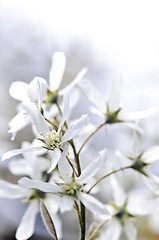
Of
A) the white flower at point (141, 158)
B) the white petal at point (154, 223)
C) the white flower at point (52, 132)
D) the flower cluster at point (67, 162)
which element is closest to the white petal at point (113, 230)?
→ the flower cluster at point (67, 162)

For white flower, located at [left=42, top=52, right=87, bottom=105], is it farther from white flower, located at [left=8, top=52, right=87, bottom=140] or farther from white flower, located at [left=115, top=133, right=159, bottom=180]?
white flower, located at [left=115, top=133, right=159, bottom=180]

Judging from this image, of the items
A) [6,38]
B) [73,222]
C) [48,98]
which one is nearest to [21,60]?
[6,38]

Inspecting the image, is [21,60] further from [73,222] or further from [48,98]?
[48,98]

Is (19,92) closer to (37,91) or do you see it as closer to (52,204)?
(37,91)

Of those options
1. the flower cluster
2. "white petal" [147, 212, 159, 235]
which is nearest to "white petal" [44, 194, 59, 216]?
A: the flower cluster

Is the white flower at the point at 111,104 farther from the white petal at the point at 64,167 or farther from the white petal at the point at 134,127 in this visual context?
the white petal at the point at 64,167

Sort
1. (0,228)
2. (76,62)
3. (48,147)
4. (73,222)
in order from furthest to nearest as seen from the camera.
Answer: (76,62) → (73,222) → (0,228) → (48,147)
